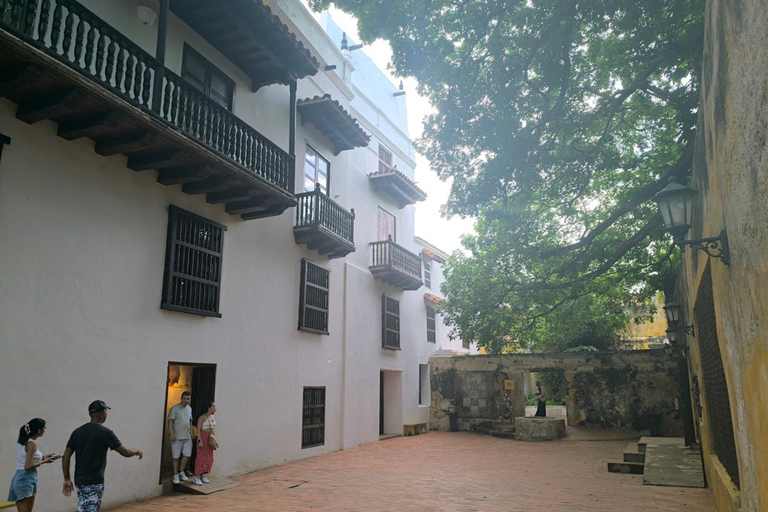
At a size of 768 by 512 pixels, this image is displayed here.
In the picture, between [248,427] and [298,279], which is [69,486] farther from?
[298,279]

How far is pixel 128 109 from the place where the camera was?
23.8 feet

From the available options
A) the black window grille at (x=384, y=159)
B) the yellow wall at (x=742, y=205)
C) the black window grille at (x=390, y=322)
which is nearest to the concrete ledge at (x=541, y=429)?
the black window grille at (x=390, y=322)

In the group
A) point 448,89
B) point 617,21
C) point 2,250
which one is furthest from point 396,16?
point 2,250

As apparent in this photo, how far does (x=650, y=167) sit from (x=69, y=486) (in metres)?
11.9

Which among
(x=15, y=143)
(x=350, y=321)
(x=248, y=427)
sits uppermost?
(x=15, y=143)

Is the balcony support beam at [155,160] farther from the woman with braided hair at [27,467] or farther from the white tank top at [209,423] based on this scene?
the white tank top at [209,423]

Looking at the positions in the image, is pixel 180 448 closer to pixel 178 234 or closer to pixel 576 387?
pixel 178 234

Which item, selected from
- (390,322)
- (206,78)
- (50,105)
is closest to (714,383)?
(50,105)

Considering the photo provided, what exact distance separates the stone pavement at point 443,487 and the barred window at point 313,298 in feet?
10.6

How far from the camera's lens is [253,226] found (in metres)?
11.7

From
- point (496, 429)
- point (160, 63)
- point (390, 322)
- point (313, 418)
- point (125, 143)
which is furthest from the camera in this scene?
point (496, 429)

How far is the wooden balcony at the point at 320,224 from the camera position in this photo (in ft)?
42.7

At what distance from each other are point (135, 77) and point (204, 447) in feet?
20.2

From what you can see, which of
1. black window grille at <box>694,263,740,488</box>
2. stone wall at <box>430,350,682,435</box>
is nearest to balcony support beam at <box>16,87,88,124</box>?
black window grille at <box>694,263,740,488</box>
